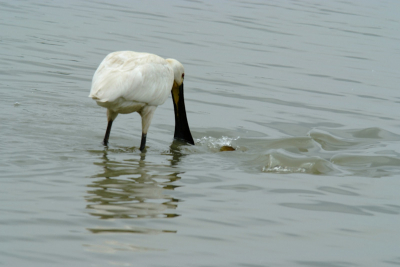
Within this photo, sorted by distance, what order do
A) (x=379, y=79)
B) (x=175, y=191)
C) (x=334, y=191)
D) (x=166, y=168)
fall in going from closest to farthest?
(x=175, y=191) → (x=334, y=191) → (x=166, y=168) → (x=379, y=79)

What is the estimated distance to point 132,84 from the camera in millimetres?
7727

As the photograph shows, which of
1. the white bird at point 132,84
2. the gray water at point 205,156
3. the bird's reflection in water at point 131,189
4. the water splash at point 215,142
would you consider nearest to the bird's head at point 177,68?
the white bird at point 132,84

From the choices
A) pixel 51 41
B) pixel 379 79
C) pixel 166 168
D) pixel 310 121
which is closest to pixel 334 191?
pixel 166 168

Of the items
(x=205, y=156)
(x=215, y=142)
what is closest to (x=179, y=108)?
(x=215, y=142)

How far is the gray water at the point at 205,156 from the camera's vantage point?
4918 millimetres

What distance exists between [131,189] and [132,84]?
190 centimetres

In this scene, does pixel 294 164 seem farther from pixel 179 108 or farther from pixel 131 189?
pixel 179 108

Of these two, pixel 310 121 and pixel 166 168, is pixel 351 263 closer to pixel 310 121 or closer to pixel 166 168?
pixel 166 168

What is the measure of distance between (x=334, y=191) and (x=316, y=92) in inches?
264

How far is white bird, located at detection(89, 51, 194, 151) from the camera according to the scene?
24.6 ft

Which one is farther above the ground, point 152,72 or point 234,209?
point 152,72

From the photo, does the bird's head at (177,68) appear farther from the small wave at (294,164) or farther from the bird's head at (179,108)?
the small wave at (294,164)

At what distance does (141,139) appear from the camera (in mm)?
8586

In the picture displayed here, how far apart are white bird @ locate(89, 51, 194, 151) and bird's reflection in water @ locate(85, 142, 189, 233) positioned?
2.14 feet
